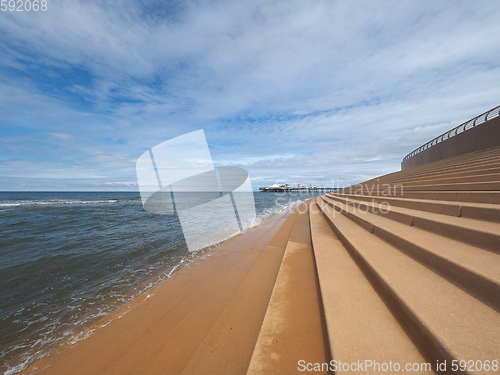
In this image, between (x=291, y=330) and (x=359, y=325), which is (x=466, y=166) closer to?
(x=359, y=325)

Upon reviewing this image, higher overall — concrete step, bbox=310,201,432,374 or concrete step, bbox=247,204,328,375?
concrete step, bbox=310,201,432,374

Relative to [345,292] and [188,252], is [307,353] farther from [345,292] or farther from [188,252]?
[188,252]

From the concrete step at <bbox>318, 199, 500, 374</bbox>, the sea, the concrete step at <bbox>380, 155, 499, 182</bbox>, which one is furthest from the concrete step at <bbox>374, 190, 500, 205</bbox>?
the sea

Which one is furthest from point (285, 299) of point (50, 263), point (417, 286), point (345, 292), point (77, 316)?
point (50, 263)

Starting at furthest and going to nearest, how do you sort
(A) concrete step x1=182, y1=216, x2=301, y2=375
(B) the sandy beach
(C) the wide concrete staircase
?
(B) the sandy beach → (A) concrete step x1=182, y1=216, x2=301, y2=375 → (C) the wide concrete staircase

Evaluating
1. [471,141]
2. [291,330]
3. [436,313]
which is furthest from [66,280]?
[471,141]

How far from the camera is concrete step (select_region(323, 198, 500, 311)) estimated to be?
1.40m

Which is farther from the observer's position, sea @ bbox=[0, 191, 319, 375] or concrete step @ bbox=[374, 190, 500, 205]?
concrete step @ bbox=[374, 190, 500, 205]

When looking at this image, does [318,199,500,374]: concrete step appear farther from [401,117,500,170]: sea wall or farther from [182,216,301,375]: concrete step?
[401,117,500,170]: sea wall

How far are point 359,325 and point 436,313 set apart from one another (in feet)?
1.69

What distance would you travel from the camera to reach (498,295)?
1.32 m

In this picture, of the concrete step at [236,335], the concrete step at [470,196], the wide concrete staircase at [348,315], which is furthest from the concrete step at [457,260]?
the concrete step at [236,335]

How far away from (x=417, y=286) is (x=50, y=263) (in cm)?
766

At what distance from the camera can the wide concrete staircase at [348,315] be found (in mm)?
1229
